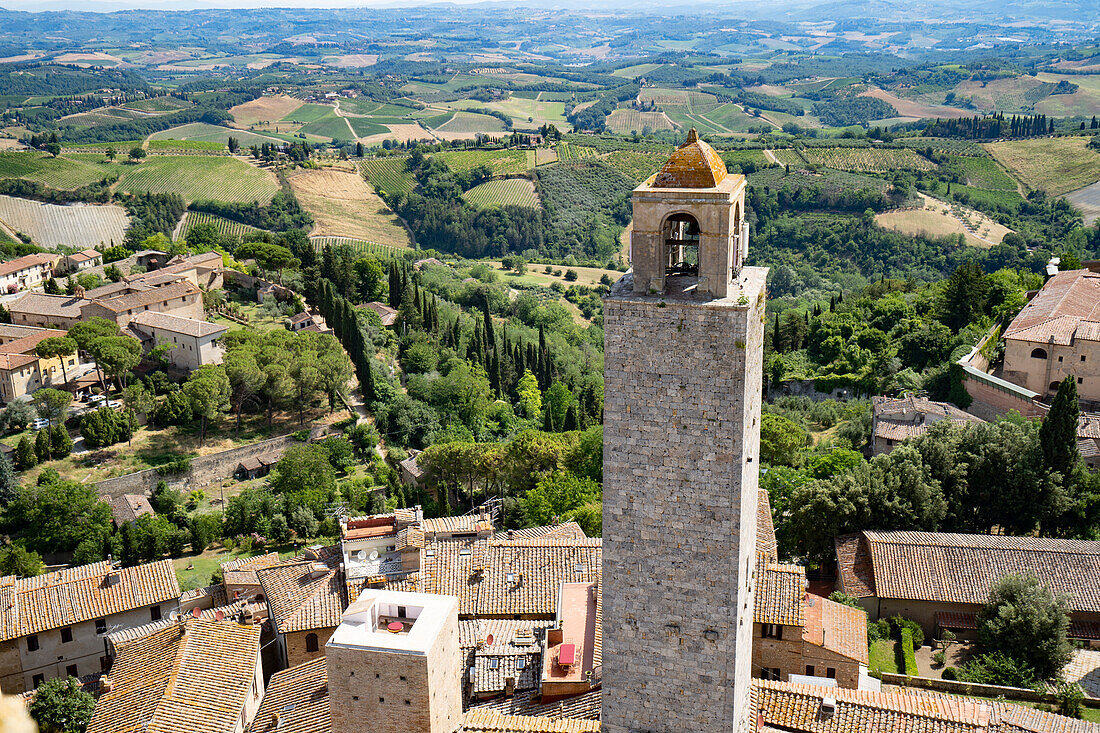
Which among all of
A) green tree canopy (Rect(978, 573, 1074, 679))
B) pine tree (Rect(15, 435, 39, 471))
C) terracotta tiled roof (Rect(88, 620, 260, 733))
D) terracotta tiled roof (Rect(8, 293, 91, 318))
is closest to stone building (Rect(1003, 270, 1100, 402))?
green tree canopy (Rect(978, 573, 1074, 679))

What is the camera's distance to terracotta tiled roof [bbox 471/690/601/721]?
22172 millimetres

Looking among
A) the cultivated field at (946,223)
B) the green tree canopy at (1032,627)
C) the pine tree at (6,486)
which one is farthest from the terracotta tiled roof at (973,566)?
the cultivated field at (946,223)

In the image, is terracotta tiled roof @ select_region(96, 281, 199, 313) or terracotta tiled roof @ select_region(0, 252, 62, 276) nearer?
terracotta tiled roof @ select_region(96, 281, 199, 313)

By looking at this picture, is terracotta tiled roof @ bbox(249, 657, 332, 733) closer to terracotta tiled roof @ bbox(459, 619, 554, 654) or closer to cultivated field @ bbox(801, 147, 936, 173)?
terracotta tiled roof @ bbox(459, 619, 554, 654)

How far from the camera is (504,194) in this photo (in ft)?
503

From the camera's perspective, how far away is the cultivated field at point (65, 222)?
112312mm

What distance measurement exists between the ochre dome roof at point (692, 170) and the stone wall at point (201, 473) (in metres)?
44.2

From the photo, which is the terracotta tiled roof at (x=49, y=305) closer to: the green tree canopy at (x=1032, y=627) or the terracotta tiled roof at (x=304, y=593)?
the terracotta tiled roof at (x=304, y=593)

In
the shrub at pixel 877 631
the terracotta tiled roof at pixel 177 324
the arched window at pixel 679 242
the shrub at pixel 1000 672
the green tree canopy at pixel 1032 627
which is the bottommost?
the shrub at pixel 877 631

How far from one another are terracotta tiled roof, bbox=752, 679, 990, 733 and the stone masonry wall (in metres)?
5.59

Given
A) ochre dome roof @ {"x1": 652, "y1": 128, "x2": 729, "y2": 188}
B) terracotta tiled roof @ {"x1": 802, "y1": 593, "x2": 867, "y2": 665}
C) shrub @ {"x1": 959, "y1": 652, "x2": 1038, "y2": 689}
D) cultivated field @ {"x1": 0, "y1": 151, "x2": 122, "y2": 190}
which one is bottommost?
shrub @ {"x1": 959, "y1": 652, "x2": 1038, "y2": 689}

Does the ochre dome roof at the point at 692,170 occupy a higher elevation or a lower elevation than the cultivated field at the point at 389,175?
higher

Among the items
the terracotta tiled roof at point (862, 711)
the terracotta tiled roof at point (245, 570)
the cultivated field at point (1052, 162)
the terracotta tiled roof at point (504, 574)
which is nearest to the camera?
→ the terracotta tiled roof at point (862, 711)

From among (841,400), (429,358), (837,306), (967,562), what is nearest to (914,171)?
(837,306)
